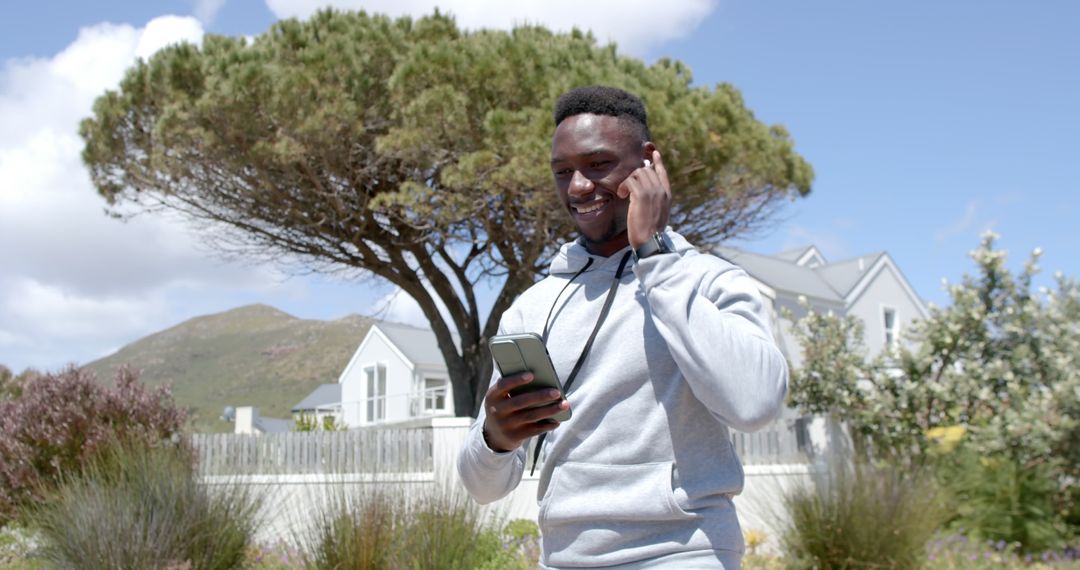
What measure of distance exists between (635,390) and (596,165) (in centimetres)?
48

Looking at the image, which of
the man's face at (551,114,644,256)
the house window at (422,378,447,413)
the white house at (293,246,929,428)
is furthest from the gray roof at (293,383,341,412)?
the man's face at (551,114,644,256)

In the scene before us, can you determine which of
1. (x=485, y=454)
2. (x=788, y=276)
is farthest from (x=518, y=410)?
(x=788, y=276)

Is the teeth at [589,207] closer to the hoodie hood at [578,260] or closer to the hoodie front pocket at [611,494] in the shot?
the hoodie hood at [578,260]

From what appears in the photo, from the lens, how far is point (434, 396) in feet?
91.3

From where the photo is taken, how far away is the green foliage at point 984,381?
8.27 metres

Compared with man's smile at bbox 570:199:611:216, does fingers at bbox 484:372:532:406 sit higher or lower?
lower

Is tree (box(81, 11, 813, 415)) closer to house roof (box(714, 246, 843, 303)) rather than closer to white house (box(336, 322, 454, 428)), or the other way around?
house roof (box(714, 246, 843, 303))

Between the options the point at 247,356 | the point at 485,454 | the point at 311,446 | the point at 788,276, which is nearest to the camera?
the point at 485,454

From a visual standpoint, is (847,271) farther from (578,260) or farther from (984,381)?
(578,260)

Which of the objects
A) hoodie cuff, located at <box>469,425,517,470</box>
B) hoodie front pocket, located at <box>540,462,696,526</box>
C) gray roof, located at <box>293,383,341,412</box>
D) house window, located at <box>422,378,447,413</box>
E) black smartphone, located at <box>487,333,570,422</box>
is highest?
gray roof, located at <box>293,383,341,412</box>

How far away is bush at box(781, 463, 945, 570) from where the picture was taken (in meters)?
6.07

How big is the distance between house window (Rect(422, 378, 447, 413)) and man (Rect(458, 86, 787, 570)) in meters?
26.3

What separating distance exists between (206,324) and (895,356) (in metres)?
125

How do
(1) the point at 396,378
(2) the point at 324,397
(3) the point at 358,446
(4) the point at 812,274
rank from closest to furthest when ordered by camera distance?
1. (3) the point at 358,446
2. (4) the point at 812,274
3. (1) the point at 396,378
4. (2) the point at 324,397
